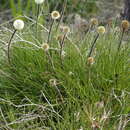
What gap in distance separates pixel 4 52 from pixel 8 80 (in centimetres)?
30

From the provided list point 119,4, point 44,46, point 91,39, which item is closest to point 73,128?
point 44,46

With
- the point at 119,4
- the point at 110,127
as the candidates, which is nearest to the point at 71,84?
the point at 110,127

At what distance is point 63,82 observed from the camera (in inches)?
92.3

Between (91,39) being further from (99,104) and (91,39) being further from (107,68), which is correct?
(99,104)

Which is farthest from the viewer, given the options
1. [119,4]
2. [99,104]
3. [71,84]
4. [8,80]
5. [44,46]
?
[119,4]

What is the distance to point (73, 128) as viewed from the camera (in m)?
2.00

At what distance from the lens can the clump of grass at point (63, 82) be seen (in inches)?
84.7

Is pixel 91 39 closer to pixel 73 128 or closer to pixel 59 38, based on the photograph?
pixel 59 38

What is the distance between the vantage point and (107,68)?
238 centimetres

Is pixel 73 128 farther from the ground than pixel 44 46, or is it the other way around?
pixel 44 46

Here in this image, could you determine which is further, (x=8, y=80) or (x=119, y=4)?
(x=119, y=4)

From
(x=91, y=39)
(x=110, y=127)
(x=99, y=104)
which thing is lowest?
(x=110, y=127)

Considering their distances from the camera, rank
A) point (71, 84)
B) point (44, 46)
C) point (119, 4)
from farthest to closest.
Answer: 1. point (119, 4)
2. point (71, 84)
3. point (44, 46)

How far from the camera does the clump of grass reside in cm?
215
